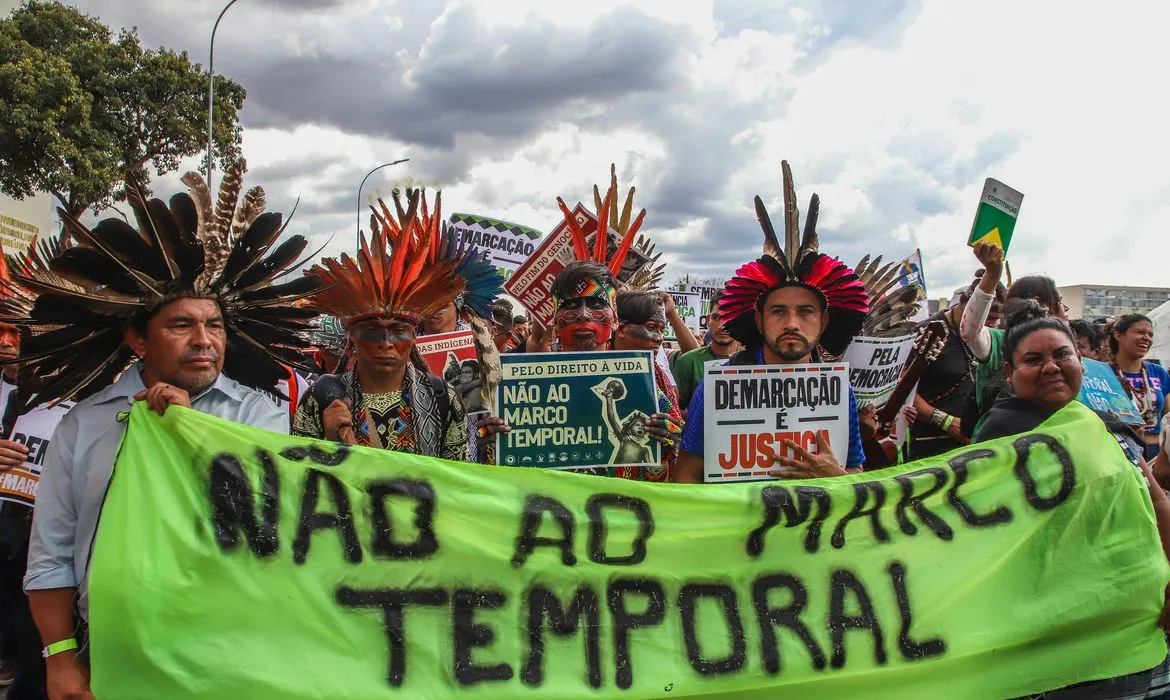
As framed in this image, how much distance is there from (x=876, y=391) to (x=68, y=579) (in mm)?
3676

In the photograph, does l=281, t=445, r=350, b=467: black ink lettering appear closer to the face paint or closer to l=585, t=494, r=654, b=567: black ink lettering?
l=585, t=494, r=654, b=567: black ink lettering

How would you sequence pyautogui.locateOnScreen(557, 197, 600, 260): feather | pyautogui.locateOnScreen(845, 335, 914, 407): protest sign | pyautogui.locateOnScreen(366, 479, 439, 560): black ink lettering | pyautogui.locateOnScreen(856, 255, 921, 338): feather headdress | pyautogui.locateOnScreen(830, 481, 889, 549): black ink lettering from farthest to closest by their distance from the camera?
pyautogui.locateOnScreen(557, 197, 600, 260): feather, pyautogui.locateOnScreen(856, 255, 921, 338): feather headdress, pyautogui.locateOnScreen(845, 335, 914, 407): protest sign, pyautogui.locateOnScreen(830, 481, 889, 549): black ink lettering, pyautogui.locateOnScreen(366, 479, 439, 560): black ink lettering

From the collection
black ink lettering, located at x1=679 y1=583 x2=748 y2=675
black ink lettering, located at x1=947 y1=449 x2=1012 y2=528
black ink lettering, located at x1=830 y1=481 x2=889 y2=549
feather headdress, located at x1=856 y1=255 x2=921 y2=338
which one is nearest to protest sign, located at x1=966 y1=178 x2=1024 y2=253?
feather headdress, located at x1=856 y1=255 x2=921 y2=338

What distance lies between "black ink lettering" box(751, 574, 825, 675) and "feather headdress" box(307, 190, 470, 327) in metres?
2.11

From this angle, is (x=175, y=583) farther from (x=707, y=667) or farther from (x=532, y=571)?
(x=707, y=667)

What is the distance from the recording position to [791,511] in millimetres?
3096

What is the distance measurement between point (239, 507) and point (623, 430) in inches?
63.5

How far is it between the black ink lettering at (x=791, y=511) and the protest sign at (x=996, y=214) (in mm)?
2017

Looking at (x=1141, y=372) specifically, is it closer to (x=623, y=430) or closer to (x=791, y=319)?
(x=791, y=319)

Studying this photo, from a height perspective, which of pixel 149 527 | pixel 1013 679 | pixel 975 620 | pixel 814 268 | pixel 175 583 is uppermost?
pixel 814 268

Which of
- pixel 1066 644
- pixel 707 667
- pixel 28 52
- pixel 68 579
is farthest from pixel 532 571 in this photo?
pixel 28 52

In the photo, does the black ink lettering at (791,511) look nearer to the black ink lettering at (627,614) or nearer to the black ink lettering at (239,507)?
the black ink lettering at (627,614)

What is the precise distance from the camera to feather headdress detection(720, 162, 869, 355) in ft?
12.6

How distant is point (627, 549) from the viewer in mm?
2984
